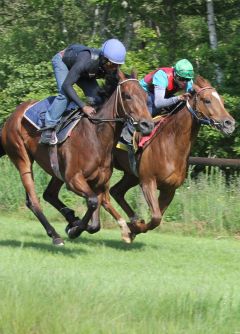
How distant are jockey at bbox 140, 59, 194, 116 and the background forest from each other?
688cm

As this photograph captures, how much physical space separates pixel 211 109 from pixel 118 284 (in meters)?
3.11

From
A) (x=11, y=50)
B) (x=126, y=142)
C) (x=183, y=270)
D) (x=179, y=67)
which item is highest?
(x=179, y=67)

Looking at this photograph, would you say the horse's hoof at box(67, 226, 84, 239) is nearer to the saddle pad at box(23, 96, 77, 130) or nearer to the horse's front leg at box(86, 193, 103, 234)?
the horse's front leg at box(86, 193, 103, 234)

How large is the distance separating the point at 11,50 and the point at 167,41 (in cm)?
551

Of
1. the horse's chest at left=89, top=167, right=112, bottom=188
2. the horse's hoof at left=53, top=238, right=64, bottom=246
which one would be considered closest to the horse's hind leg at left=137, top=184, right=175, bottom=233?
the horse's chest at left=89, top=167, right=112, bottom=188

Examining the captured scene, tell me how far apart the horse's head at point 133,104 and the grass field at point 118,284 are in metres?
1.68

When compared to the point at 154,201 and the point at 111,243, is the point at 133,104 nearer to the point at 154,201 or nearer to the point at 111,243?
the point at 154,201

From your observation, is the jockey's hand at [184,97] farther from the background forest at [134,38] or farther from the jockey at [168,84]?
the background forest at [134,38]

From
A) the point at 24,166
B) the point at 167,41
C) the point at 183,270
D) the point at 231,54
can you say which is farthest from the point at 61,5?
the point at 183,270

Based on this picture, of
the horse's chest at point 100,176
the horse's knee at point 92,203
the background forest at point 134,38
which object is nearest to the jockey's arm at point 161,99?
the horse's chest at point 100,176

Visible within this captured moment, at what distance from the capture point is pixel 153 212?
1020 centimetres

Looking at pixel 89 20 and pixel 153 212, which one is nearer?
pixel 153 212

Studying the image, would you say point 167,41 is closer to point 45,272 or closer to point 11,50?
point 11,50

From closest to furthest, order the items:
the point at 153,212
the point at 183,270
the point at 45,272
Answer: the point at 45,272 → the point at 183,270 → the point at 153,212
